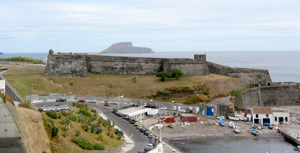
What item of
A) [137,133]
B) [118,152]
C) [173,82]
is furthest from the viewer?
[173,82]

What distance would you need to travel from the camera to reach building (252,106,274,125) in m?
48.3

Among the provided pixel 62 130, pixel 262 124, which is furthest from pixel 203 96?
pixel 62 130

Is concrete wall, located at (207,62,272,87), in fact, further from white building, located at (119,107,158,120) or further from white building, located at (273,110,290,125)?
white building, located at (119,107,158,120)

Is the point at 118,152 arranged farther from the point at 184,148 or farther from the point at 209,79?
the point at 209,79

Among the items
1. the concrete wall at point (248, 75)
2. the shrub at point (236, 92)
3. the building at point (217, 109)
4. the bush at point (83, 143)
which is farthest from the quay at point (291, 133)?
the bush at point (83, 143)

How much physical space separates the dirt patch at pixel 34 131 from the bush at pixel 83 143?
Answer: 9.59 feet

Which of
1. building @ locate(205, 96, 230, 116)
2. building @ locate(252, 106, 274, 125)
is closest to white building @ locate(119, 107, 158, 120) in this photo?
building @ locate(205, 96, 230, 116)

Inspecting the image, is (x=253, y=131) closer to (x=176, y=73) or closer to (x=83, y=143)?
(x=176, y=73)

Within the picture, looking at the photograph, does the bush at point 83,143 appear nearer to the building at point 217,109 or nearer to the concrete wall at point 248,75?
the building at point 217,109

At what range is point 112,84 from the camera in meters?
57.2

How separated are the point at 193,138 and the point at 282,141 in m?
10.5

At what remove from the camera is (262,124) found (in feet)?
159

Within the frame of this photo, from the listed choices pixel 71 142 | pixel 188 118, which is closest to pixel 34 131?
pixel 71 142

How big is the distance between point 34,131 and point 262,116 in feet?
110
